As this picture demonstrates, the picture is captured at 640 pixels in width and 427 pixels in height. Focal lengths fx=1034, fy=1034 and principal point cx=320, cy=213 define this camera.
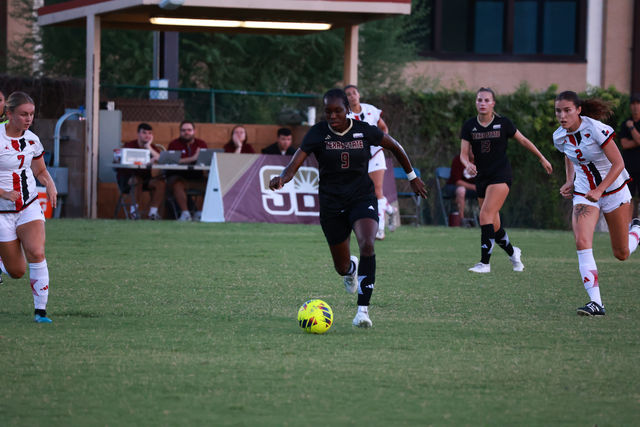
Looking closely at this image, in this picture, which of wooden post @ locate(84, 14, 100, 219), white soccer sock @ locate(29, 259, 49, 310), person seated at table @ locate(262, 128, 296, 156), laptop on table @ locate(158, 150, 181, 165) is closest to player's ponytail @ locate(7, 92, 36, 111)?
white soccer sock @ locate(29, 259, 49, 310)

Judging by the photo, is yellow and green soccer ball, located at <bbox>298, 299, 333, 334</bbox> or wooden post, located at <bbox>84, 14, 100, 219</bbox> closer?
yellow and green soccer ball, located at <bbox>298, 299, 333, 334</bbox>

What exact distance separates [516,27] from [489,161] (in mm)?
23410

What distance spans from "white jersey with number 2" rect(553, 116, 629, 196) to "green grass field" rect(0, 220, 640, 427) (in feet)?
3.77

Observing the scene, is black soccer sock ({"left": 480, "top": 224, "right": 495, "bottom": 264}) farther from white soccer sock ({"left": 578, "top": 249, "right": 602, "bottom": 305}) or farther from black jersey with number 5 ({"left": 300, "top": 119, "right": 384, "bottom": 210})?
black jersey with number 5 ({"left": 300, "top": 119, "right": 384, "bottom": 210})

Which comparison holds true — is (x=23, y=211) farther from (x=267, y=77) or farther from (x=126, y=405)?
(x=267, y=77)

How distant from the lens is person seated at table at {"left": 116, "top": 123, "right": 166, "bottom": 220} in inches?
827

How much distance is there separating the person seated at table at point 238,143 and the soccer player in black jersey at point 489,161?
31.0 feet

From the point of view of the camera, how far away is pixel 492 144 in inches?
496

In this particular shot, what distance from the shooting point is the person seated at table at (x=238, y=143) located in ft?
70.7

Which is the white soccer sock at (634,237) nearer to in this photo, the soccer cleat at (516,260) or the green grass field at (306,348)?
the green grass field at (306,348)

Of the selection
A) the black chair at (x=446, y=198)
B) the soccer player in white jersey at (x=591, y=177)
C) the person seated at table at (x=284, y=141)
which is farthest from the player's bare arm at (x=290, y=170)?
the black chair at (x=446, y=198)

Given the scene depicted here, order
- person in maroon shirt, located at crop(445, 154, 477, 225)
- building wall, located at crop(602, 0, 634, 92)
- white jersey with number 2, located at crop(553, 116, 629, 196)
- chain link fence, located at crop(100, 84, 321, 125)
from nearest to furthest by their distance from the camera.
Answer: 1. white jersey with number 2, located at crop(553, 116, 629, 196)
2. person in maroon shirt, located at crop(445, 154, 477, 225)
3. chain link fence, located at crop(100, 84, 321, 125)
4. building wall, located at crop(602, 0, 634, 92)

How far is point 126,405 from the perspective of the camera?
5.37 m

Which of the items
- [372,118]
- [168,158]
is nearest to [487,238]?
[372,118]
